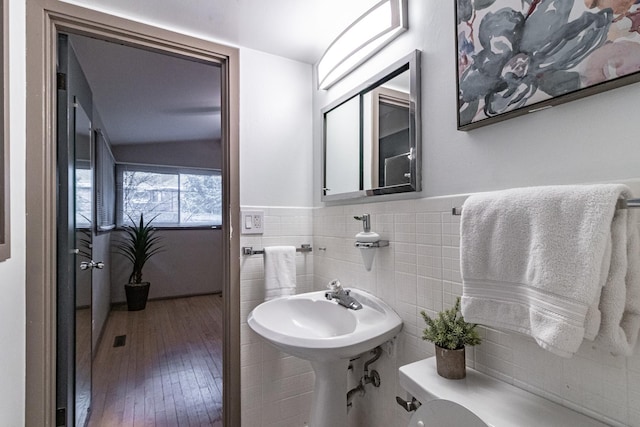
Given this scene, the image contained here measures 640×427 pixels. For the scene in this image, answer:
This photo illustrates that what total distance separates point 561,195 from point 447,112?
0.49 m

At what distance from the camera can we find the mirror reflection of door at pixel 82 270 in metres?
1.47

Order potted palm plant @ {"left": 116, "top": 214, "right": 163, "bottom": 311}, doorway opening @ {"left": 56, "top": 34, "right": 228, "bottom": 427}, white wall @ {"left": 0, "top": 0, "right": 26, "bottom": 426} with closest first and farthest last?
1. white wall @ {"left": 0, "top": 0, "right": 26, "bottom": 426}
2. doorway opening @ {"left": 56, "top": 34, "right": 228, "bottom": 427}
3. potted palm plant @ {"left": 116, "top": 214, "right": 163, "bottom": 311}

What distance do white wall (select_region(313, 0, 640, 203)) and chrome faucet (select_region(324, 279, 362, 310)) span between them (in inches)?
21.4

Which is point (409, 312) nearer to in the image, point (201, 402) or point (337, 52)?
point (337, 52)

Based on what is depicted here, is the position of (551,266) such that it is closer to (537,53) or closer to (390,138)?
(537,53)

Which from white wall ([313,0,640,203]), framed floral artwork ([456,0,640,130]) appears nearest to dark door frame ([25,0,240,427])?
white wall ([313,0,640,203])

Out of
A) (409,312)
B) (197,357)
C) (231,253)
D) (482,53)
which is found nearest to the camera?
(482,53)

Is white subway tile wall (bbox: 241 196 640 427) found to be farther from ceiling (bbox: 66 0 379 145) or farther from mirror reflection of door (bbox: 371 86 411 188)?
ceiling (bbox: 66 0 379 145)

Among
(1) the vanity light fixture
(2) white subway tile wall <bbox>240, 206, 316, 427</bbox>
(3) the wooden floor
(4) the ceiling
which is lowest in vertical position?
(3) the wooden floor

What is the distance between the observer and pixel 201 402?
191 centimetres

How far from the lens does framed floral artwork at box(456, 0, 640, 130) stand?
603 mm

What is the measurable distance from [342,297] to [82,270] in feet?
4.40

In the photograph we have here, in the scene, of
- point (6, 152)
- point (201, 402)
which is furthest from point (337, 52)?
point (201, 402)

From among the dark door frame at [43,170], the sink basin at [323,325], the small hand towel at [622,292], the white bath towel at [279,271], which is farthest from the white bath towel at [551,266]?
the dark door frame at [43,170]
